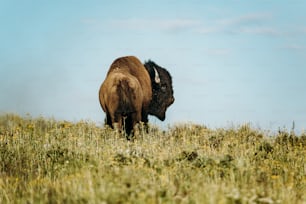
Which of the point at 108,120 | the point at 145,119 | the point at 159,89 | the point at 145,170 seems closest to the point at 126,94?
the point at 108,120

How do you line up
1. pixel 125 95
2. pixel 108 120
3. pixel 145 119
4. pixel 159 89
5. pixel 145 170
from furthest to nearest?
pixel 159 89 < pixel 145 119 < pixel 108 120 < pixel 125 95 < pixel 145 170

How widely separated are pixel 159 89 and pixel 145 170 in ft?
36.8

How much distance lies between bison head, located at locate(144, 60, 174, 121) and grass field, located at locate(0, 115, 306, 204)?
6.29ft

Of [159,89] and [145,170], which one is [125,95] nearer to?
[159,89]

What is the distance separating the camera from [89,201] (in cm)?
580

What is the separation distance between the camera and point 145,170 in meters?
8.12

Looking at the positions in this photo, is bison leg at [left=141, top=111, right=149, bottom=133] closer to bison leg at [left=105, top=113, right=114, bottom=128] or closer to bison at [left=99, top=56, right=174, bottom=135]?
bison at [left=99, top=56, right=174, bottom=135]

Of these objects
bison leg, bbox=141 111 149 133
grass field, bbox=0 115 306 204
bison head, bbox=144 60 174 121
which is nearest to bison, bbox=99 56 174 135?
bison leg, bbox=141 111 149 133

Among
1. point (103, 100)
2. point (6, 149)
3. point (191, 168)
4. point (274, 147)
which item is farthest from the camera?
point (103, 100)

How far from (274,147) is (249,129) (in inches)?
147

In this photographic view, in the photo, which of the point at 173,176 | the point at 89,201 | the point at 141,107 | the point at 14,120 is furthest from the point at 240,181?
the point at 14,120

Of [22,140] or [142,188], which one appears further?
[22,140]

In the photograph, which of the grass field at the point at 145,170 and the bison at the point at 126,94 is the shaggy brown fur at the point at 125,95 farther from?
the grass field at the point at 145,170

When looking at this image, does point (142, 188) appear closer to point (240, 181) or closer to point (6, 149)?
point (240, 181)
